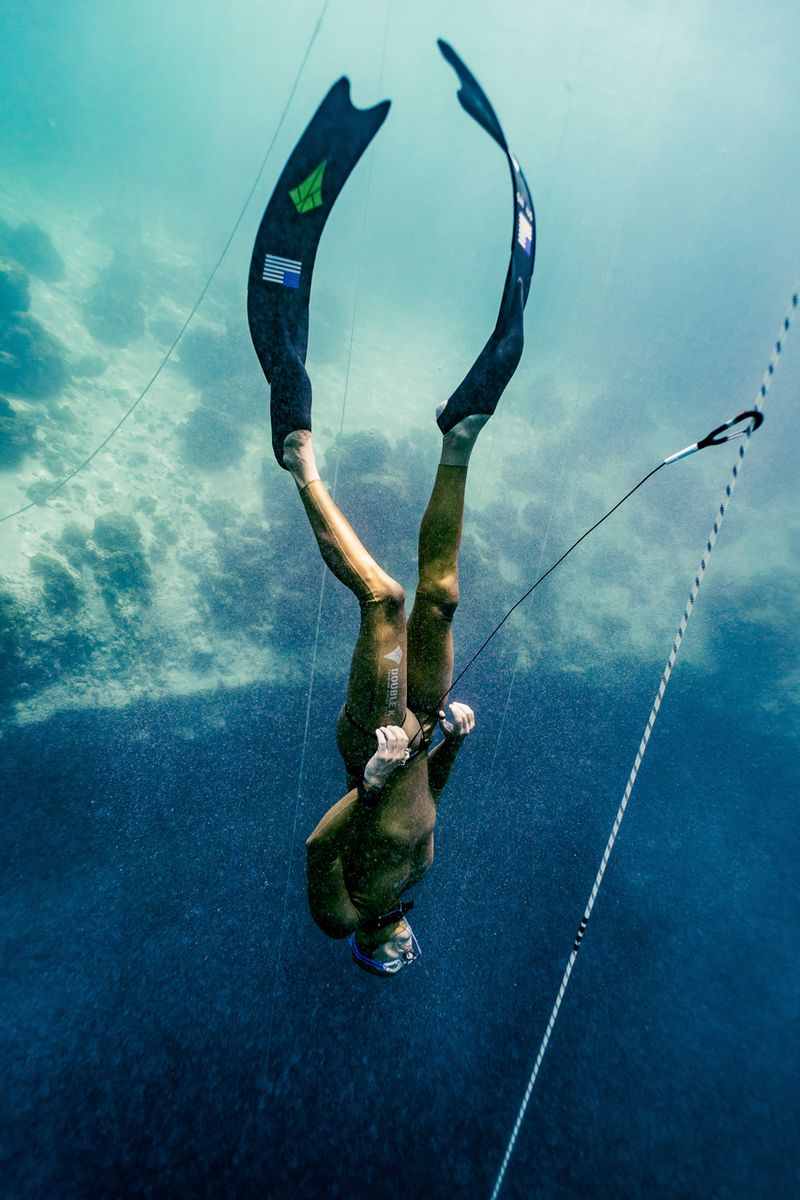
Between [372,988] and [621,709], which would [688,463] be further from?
[372,988]

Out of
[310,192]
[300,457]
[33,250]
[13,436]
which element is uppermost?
[33,250]

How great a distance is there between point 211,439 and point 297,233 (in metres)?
15.1

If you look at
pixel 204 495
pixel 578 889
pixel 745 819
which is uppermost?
pixel 204 495

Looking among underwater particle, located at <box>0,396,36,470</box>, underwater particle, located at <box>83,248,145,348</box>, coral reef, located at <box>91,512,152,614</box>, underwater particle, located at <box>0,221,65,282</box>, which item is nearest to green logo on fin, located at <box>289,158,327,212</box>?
coral reef, located at <box>91,512,152,614</box>

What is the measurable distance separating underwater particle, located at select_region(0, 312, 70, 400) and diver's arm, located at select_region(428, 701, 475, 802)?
19.4 m

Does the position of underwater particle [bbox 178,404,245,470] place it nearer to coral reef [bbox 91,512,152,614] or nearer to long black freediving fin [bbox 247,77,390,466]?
coral reef [bbox 91,512,152,614]

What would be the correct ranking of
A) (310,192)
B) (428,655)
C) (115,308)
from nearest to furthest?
(310,192)
(428,655)
(115,308)

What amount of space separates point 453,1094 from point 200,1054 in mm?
2609

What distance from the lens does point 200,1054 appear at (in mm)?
4957

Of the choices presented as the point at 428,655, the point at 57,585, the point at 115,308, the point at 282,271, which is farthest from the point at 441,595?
the point at 115,308

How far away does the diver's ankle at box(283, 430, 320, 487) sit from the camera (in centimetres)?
306

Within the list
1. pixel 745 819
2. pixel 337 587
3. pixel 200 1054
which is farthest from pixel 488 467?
pixel 200 1054

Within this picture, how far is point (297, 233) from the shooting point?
2748 mm

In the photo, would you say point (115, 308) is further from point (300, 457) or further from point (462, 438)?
point (462, 438)
